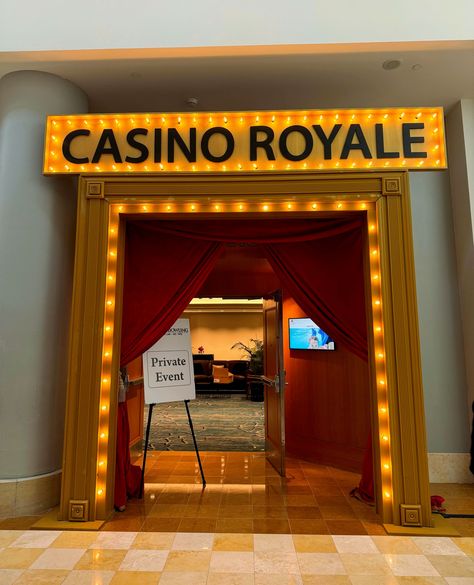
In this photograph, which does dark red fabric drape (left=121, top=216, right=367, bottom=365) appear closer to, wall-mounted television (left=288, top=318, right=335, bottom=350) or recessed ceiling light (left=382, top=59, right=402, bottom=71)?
wall-mounted television (left=288, top=318, right=335, bottom=350)

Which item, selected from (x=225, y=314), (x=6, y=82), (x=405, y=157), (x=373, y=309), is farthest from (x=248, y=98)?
(x=225, y=314)

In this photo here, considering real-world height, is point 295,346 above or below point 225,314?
below

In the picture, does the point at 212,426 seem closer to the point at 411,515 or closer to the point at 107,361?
the point at 107,361

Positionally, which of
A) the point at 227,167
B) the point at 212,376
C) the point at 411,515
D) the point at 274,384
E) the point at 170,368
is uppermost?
the point at 227,167

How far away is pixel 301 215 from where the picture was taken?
134 inches

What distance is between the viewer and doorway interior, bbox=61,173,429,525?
297 centimetres

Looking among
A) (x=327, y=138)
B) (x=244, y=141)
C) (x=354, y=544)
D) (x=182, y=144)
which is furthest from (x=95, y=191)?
(x=354, y=544)

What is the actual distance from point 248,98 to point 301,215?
1.62m

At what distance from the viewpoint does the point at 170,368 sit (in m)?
3.92

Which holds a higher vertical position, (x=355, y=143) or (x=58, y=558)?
(x=355, y=143)

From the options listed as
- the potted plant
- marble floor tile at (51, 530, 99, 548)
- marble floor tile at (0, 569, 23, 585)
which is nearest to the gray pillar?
marble floor tile at (51, 530, 99, 548)

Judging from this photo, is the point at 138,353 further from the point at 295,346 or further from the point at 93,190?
the point at 295,346

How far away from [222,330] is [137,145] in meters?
9.62

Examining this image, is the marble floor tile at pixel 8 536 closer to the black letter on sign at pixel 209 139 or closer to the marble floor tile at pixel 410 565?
the marble floor tile at pixel 410 565
